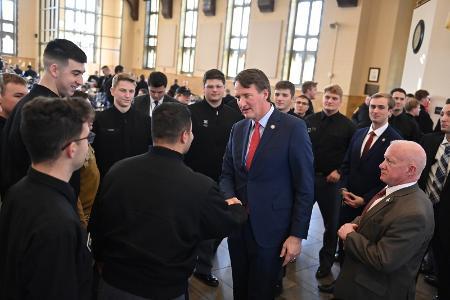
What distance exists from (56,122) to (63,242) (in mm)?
399

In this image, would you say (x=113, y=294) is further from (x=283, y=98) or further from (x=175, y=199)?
(x=283, y=98)

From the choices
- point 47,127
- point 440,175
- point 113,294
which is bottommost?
point 113,294

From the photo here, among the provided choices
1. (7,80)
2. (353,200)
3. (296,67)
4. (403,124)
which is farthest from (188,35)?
(353,200)

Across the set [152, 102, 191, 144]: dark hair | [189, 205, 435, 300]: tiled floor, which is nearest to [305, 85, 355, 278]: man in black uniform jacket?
[189, 205, 435, 300]: tiled floor

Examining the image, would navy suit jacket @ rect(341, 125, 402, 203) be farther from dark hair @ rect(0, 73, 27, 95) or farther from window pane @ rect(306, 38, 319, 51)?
window pane @ rect(306, 38, 319, 51)

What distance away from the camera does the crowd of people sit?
1209 millimetres

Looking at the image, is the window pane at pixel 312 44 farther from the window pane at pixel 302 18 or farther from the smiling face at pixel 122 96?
the smiling face at pixel 122 96

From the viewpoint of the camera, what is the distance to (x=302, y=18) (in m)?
13.3

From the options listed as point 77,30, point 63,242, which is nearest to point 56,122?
point 63,242

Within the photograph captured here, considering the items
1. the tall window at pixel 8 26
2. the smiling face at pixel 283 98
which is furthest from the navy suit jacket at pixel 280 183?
the tall window at pixel 8 26

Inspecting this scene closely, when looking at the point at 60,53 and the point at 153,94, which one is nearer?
the point at 60,53

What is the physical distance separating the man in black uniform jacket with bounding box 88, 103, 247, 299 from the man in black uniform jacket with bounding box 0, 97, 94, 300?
0.23 meters

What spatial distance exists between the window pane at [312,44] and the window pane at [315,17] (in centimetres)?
25

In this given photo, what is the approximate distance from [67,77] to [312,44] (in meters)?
12.2
